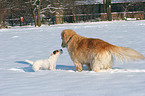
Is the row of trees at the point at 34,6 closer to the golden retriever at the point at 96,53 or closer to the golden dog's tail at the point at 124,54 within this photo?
the golden retriever at the point at 96,53

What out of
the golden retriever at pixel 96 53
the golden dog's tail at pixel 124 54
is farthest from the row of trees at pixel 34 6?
the golden dog's tail at pixel 124 54

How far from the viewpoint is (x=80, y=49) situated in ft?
19.6

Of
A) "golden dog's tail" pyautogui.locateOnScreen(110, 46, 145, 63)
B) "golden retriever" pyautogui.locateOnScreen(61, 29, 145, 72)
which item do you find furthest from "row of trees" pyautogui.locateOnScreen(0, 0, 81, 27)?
"golden dog's tail" pyautogui.locateOnScreen(110, 46, 145, 63)

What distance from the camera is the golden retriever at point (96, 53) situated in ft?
18.4

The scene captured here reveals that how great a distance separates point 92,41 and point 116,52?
2.19 ft

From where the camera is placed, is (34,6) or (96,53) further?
(34,6)

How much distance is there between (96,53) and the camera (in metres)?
5.65

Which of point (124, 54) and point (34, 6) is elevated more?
point (34, 6)

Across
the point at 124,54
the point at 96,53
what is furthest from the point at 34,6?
the point at 124,54

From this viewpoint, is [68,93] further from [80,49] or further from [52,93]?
[80,49]

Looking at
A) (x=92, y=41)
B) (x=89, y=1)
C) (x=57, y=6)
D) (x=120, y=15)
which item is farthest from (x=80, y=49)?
(x=89, y=1)

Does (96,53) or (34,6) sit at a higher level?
(34,6)

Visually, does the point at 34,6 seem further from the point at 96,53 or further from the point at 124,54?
the point at 124,54

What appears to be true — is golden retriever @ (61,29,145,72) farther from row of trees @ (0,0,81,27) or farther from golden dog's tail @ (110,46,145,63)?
row of trees @ (0,0,81,27)
